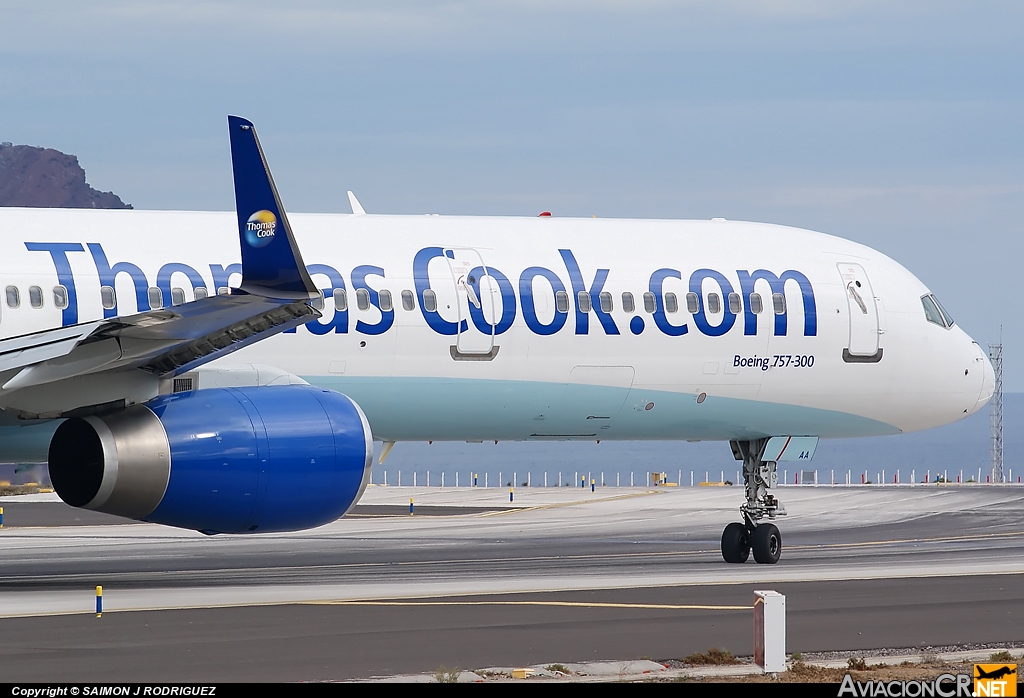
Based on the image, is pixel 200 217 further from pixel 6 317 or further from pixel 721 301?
pixel 721 301

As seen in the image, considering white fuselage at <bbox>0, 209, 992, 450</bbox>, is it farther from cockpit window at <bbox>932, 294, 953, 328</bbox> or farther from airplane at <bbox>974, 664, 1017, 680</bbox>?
airplane at <bbox>974, 664, 1017, 680</bbox>

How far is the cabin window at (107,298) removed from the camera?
18781 millimetres

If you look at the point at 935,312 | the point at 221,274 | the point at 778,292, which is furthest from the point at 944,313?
the point at 221,274

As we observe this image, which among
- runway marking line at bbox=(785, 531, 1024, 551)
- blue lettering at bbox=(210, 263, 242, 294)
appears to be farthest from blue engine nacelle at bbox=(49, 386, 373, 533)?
runway marking line at bbox=(785, 531, 1024, 551)

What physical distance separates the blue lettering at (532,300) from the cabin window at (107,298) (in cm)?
545

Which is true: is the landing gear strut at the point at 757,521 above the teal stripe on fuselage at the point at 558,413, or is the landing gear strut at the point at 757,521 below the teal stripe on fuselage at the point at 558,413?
below

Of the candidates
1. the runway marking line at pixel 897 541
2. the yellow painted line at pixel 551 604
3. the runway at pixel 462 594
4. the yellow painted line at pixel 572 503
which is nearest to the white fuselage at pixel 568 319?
the runway at pixel 462 594

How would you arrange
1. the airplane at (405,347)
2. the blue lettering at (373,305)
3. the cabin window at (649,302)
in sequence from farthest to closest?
the cabin window at (649,302) < the blue lettering at (373,305) < the airplane at (405,347)

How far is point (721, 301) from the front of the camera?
73.6 feet

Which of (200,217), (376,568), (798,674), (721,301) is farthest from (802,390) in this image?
(798,674)

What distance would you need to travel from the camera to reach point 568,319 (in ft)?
69.9

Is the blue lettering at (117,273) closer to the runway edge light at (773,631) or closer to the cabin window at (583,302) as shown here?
the cabin window at (583,302)

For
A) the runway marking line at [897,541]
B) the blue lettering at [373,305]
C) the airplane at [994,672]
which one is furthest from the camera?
the runway marking line at [897,541]

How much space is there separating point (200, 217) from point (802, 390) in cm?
922
